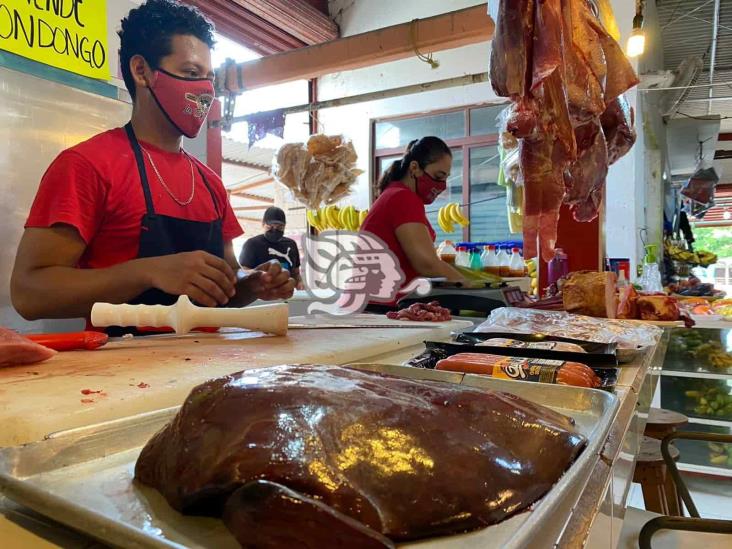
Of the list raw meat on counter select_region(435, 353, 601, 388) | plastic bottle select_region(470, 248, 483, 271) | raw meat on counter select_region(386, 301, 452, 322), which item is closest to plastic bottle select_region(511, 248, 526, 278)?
plastic bottle select_region(470, 248, 483, 271)

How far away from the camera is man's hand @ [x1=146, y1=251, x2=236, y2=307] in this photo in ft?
4.75

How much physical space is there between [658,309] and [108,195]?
2044 mm

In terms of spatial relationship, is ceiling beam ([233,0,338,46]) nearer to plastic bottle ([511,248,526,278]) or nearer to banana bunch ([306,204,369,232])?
banana bunch ([306,204,369,232])

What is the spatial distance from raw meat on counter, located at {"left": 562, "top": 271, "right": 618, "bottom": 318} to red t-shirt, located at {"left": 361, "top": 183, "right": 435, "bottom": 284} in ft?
3.28

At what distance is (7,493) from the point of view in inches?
17.3

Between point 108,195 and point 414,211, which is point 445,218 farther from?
point 108,195

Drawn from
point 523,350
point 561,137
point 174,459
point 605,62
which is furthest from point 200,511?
point 605,62

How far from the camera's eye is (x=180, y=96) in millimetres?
1929

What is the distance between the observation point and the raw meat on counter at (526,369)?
827 mm

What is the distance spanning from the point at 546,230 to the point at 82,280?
1479 millimetres

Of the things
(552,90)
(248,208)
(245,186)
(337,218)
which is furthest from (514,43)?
(248,208)

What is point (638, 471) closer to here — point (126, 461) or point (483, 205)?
point (126, 461)

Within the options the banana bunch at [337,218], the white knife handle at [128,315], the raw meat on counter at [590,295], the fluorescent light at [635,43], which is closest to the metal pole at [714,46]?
the fluorescent light at [635,43]

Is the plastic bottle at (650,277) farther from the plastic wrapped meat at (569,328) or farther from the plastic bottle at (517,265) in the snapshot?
the plastic wrapped meat at (569,328)
